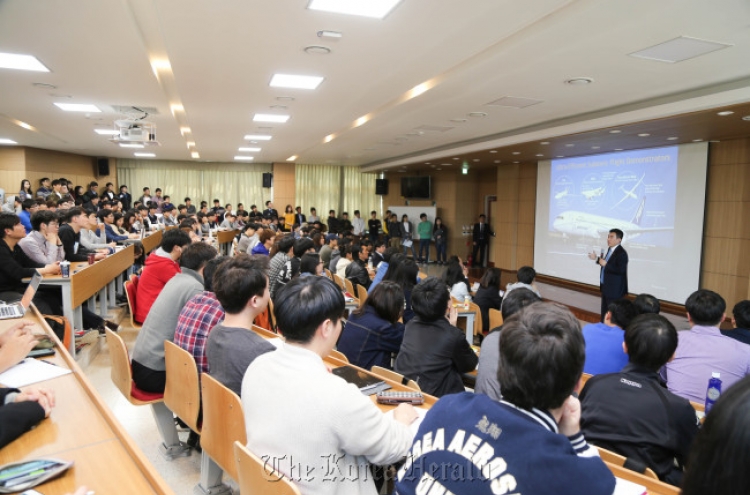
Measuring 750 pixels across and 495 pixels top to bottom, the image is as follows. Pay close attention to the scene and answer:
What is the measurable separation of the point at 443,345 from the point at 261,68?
3.80 meters

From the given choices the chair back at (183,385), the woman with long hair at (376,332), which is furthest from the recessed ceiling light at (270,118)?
the chair back at (183,385)

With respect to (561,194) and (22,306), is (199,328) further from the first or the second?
(561,194)

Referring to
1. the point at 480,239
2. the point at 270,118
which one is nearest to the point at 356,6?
the point at 270,118

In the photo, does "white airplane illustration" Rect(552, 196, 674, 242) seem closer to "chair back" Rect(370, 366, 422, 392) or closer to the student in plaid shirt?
"chair back" Rect(370, 366, 422, 392)

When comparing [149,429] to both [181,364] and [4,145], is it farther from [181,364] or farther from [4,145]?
[4,145]

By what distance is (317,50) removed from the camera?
4.31 meters

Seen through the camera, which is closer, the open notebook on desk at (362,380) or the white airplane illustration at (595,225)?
the open notebook on desk at (362,380)

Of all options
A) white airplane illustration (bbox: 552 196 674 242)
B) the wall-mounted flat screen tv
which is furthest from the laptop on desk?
the wall-mounted flat screen tv

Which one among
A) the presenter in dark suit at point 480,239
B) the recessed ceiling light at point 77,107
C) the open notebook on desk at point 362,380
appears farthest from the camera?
the presenter in dark suit at point 480,239

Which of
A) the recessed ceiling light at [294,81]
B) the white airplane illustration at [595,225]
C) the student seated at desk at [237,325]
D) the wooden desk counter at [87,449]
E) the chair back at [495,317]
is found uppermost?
the recessed ceiling light at [294,81]

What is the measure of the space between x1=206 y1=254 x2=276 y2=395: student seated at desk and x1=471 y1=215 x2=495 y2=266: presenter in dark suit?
11.1 m

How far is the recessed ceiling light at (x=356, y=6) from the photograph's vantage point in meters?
3.32

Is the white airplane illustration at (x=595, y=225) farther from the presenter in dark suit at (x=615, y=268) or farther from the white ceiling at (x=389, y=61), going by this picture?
the white ceiling at (x=389, y=61)

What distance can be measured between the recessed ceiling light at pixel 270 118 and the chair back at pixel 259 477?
6.84m
